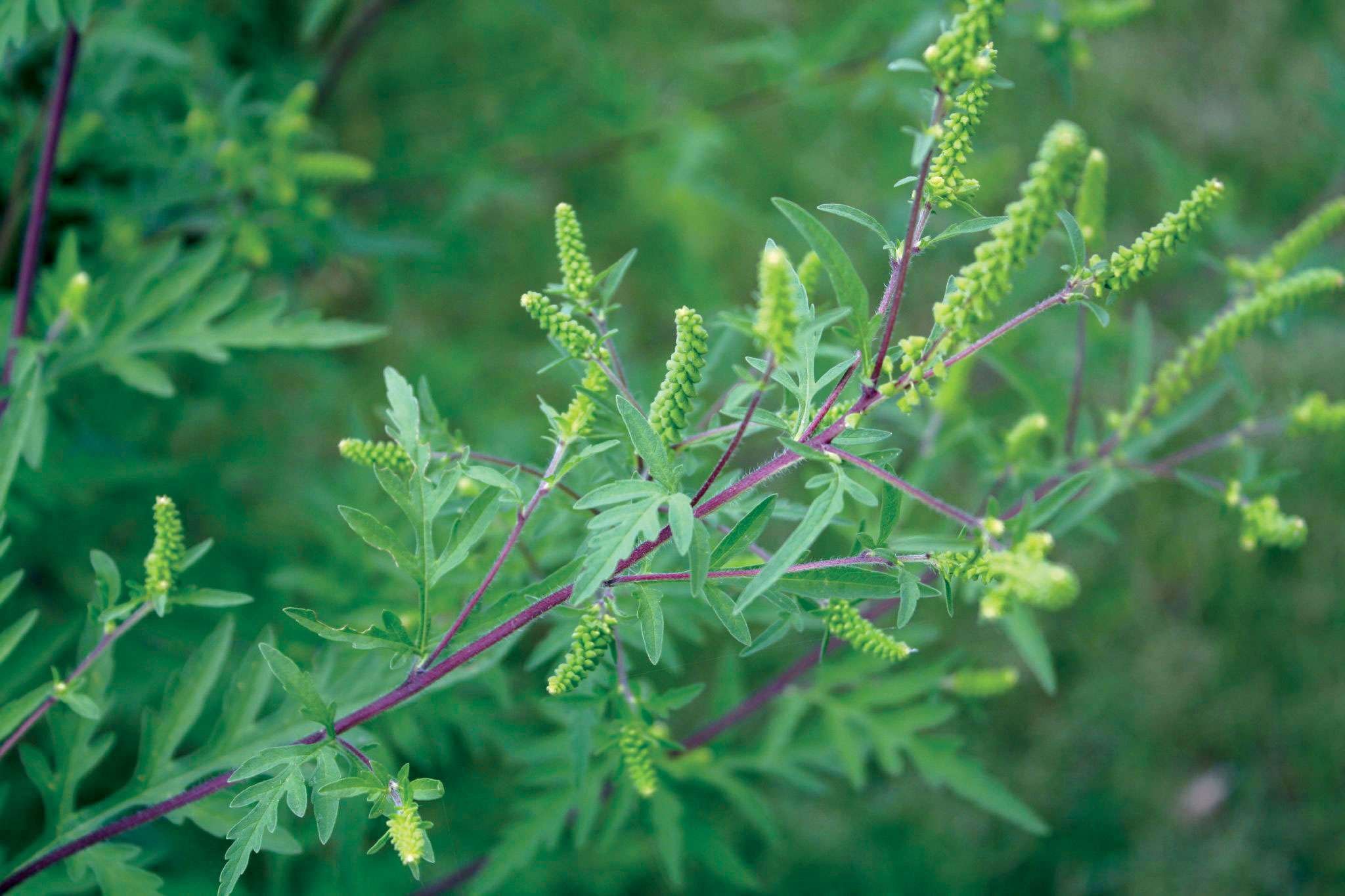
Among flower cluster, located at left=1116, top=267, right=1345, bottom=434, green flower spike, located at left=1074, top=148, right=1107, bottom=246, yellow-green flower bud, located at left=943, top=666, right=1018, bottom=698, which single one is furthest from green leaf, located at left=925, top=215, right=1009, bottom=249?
yellow-green flower bud, located at left=943, top=666, right=1018, bottom=698

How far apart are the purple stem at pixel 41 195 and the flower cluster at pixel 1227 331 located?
2.64 meters

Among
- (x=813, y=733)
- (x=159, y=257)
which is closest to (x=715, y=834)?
(x=813, y=733)

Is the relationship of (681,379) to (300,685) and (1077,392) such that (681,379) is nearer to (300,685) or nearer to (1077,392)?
(300,685)

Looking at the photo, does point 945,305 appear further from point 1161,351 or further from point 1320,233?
point 1161,351

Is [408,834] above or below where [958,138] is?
below

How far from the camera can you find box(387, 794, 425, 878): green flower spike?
5.14 feet

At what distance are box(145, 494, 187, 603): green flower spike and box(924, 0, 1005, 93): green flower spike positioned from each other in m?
1.47

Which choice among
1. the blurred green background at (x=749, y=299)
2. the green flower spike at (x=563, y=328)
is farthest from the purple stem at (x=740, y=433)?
the blurred green background at (x=749, y=299)

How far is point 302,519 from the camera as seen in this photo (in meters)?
4.54

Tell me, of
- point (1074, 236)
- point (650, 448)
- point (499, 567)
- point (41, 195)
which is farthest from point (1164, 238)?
point (41, 195)

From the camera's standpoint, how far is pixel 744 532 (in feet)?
5.54

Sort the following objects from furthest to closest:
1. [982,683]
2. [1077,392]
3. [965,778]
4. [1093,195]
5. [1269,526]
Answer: [965,778] → [982,683] → [1077,392] → [1093,195] → [1269,526]

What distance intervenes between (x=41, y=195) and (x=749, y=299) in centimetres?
414

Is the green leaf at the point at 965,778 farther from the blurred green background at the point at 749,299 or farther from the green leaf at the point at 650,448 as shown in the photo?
the green leaf at the point at 650,448
